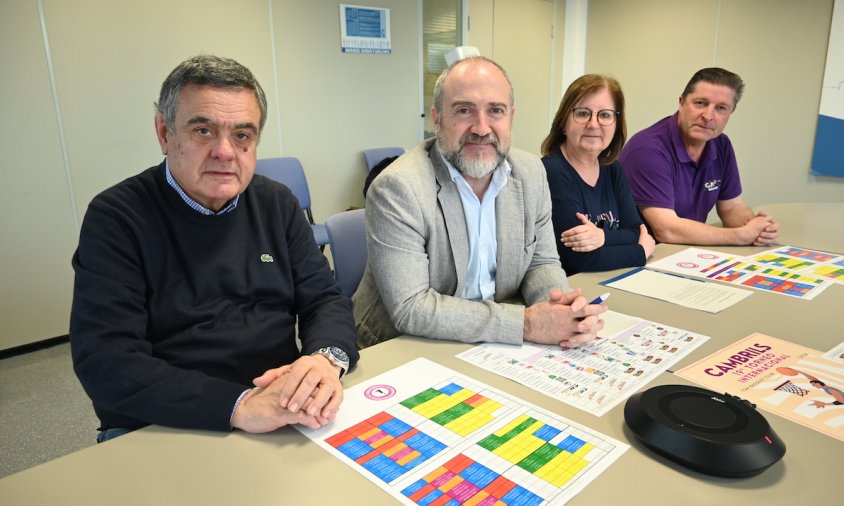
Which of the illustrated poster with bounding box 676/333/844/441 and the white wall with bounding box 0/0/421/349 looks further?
the white wall with bounding box 0/0/421/349

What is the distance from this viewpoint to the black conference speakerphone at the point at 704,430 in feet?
2.64

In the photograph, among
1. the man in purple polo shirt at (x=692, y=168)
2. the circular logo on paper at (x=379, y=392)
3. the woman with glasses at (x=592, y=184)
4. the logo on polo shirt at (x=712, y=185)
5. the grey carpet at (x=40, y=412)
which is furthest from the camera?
the logo on polo shirt at (x=712, y=185)

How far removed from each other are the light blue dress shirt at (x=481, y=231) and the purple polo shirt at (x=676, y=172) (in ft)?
3.69

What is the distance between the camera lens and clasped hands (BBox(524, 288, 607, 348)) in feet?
4.19


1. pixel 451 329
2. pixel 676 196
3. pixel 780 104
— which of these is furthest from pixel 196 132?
pixel 780 104

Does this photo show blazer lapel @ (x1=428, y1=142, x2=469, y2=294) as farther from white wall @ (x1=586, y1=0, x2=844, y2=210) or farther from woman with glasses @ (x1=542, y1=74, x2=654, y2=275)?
white wall @ (x1=586, y1=0, x2=844, y2=210)

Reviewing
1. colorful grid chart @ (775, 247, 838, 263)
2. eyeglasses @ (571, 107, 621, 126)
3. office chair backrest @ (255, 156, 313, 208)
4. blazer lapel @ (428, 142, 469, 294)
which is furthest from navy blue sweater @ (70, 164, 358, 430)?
office chair backrest @ (255, 156, 313, 208)

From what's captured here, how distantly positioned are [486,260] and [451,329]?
0.43m

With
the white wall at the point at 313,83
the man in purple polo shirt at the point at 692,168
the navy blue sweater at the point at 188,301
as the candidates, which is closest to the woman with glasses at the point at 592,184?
the man in purple polo shirt at the point at 692,168

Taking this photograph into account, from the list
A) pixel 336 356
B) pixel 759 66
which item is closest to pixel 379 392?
pixel 336 356

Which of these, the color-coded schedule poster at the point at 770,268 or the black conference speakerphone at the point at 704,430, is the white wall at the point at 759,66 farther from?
the black conference speakerphone at the point at 704,430

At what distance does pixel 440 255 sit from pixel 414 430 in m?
0.73

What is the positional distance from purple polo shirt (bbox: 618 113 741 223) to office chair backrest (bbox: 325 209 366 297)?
1.42m

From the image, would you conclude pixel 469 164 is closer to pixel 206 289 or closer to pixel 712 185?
pixel 206 289
